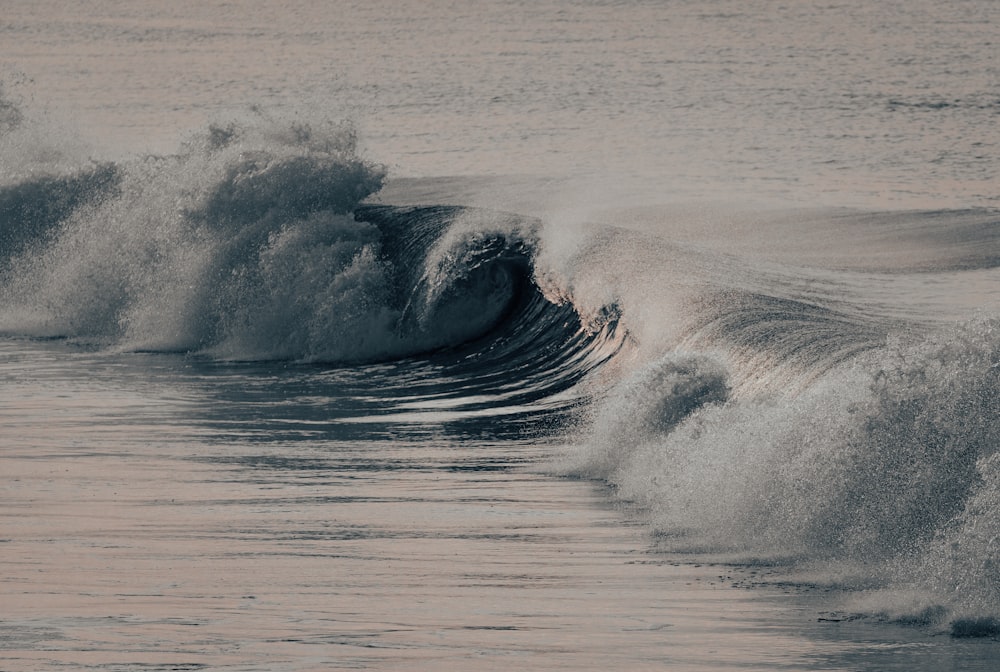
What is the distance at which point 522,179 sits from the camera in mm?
23250

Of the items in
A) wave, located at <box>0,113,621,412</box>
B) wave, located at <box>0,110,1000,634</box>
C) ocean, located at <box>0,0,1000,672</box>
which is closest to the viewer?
ocean, located at <box>0,0,1000,672</box>

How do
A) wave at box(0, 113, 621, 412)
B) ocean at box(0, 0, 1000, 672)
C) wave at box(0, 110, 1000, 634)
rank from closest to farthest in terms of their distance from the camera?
1. ocean at box(0, 0, 1000, 672)
2. wave at box(0, 110, 1000, 634)
3. wave at box(0, 113, 621, 412)

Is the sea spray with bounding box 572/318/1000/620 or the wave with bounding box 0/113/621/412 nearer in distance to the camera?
the sea spray with bounding box 572/318/1000/620

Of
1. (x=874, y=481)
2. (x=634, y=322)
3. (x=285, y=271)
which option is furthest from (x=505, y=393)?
(x=874, y=481)

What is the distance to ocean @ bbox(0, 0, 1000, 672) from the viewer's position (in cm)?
639

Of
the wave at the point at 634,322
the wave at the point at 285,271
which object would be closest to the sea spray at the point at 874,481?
the wave at the point at 634,322

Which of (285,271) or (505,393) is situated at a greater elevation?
(285,271)

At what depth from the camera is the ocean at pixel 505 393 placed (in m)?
6.39

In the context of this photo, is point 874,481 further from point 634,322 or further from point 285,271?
point 285,271

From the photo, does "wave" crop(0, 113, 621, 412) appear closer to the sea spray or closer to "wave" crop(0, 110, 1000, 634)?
"wave" crop(0, 110, 1000, 634)

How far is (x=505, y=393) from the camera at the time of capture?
12.4 m

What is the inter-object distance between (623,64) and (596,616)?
34.1m

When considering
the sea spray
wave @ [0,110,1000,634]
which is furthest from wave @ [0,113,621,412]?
the sea spray

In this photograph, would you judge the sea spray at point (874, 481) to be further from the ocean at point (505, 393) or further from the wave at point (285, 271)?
the wave at point (285, 271)
